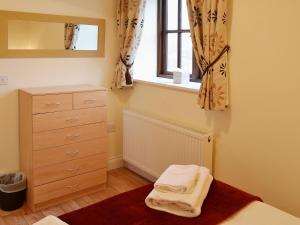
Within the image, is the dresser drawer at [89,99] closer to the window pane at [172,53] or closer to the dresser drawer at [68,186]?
the dresser drawer at [68,186]

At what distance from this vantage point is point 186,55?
3336mm

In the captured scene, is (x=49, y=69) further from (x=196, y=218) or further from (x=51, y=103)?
(x=196, y=218)

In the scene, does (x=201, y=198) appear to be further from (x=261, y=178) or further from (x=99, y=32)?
(x=99, y=32)

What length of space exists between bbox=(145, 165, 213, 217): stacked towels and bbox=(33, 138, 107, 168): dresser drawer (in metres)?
1.29

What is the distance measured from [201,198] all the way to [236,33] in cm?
128

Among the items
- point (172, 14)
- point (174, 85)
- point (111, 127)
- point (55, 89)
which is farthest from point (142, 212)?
point (172, 14)

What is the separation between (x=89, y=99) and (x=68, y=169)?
666mm

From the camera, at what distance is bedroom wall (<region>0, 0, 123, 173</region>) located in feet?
9.45

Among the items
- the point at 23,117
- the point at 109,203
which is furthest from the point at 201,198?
the point at 23,117

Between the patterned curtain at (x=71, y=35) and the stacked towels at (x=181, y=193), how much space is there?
184cm

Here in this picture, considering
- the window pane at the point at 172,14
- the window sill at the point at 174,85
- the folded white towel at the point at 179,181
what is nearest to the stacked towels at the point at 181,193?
the folded white towel at the point at 179,181

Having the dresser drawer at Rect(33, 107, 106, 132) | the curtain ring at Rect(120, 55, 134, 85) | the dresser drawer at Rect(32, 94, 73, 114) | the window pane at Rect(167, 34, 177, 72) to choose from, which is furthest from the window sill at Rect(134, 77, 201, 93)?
the dresser drawer at Rect(32, 94, 73, 114)

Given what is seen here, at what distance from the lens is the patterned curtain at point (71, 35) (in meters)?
3.13

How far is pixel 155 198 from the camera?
1.75 meters
